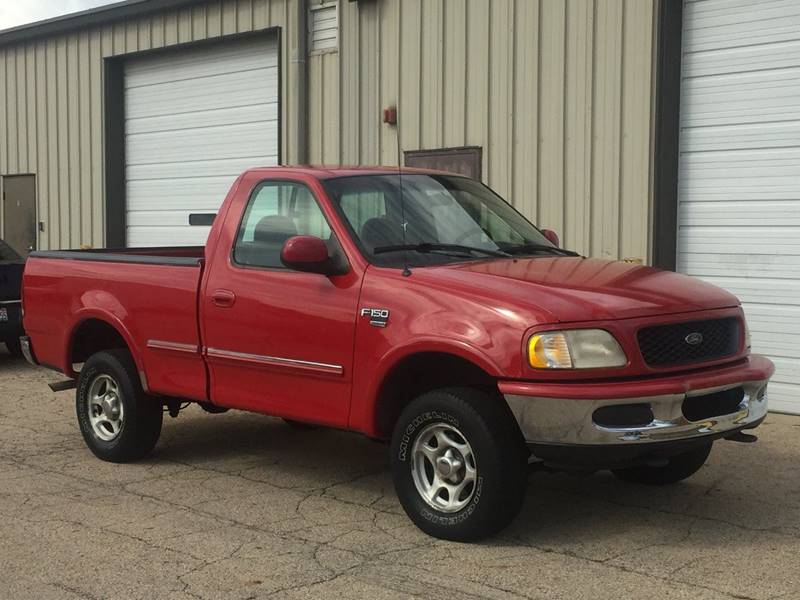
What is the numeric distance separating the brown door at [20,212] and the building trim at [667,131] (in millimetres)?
11007

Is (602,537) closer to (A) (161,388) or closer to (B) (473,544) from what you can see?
(B) (473,544)

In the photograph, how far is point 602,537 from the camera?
17.4 feet

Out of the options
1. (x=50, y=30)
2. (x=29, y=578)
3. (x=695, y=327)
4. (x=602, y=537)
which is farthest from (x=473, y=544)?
(x=50, y=30)

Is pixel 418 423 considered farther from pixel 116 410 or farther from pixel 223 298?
pixel 116 410

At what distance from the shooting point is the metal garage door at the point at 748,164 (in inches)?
359

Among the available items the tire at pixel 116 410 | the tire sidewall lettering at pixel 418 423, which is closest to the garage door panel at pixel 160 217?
the tire at pixel 116 410

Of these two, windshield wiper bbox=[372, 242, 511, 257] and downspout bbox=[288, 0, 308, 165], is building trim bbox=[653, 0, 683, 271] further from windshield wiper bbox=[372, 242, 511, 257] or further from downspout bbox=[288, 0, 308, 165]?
downspout bbox=[288, 0, 308, 165]

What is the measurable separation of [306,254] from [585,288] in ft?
4.60

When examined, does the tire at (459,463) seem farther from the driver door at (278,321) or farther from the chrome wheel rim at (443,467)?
the driver door at (278,321)

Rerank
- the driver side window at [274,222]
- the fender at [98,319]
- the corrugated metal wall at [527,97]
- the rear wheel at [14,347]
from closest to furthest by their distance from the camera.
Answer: the driver side window at [274,222]
the fender at [98,319]
the corrugated metal wall at [527,97]
the rear wheel at [14,347]

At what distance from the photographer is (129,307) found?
22.6 feet

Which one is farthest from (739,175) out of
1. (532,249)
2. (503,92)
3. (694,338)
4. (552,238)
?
(694,338)

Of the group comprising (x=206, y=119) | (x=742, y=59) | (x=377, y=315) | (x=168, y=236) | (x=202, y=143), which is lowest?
(x=377, y=315)

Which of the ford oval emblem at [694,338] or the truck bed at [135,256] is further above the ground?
the truck bed at [135,256]
